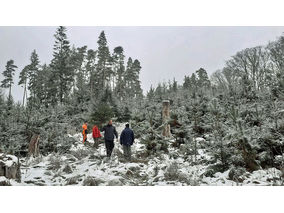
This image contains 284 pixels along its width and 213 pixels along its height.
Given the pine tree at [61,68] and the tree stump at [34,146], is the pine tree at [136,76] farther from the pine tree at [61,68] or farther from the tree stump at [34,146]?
the tree stump at [34,146]

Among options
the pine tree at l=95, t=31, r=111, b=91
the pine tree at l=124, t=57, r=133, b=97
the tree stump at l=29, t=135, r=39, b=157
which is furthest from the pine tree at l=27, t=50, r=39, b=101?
the tree stump at l=29, t=135, r=39, b=157

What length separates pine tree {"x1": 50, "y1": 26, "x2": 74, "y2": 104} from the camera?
2380 cm

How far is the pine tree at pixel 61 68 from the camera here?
78.1 feet

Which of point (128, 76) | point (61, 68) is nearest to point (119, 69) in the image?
point (128, 76)

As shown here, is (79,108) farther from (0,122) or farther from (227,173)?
(227,173)

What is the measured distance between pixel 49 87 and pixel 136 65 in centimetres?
1638

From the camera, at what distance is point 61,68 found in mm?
23859

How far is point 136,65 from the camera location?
3444 cm

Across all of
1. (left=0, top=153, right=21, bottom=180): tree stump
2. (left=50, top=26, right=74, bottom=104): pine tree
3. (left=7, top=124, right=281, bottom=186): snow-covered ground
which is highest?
(left=50, top=26, right=74, bottom=104): pine tree

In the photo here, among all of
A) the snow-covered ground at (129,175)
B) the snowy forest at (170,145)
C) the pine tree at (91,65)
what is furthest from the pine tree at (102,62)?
the snow-covered ground at (129,175)

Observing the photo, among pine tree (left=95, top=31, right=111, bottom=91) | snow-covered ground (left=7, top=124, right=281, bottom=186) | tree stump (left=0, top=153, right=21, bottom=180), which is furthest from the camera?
pine tree (left=95, top=31, right=111, bottom=91)

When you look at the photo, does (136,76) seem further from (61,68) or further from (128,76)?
(61,68)

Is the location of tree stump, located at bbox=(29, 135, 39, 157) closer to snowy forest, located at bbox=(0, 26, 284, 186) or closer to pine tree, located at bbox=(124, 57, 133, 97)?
snowy forest, located at bbox=(0, 26, 284, 186)

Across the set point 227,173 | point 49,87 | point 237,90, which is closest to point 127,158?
point 227,173
